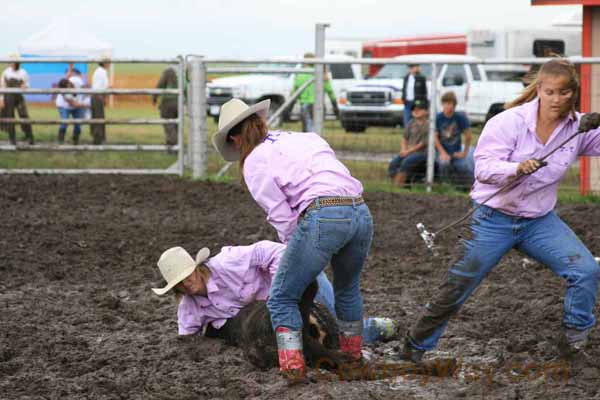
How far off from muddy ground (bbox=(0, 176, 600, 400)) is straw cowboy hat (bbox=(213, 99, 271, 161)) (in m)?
1.18

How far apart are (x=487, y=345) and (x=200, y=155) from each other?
796 centimetres

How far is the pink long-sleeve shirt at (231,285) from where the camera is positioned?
5.82m

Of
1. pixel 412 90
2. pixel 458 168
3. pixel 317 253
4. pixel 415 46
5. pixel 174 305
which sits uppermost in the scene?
pixel 415 46

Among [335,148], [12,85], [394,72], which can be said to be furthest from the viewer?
[394,72]

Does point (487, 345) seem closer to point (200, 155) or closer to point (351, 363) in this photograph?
point (351, 363)

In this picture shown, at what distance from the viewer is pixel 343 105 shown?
13406 mm

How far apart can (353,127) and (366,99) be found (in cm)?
175

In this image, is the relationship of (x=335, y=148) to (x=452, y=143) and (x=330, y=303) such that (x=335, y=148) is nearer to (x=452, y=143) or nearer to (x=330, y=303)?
(x=452, y=143)

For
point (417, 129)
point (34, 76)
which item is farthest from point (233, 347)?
point (34, 76)

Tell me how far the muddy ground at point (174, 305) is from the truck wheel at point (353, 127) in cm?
150

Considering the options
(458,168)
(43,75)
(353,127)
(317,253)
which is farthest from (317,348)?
(43,75)

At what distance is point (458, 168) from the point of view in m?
12.6

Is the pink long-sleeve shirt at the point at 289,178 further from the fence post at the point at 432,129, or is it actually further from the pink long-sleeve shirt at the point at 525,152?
the fence post at the point at 432,129

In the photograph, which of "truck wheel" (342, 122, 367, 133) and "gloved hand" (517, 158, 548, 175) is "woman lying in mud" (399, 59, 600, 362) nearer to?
"gloved hand" (517, 158, 548, 175)
